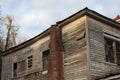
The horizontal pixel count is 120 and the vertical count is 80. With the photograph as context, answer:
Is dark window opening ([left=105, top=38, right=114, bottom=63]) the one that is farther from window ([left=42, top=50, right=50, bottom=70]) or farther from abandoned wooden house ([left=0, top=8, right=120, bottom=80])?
window ([left=42, top=50, right=50, bottom=70])

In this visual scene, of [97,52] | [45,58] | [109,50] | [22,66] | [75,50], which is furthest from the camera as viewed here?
[22,66]

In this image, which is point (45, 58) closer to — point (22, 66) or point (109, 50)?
point (22, 66)

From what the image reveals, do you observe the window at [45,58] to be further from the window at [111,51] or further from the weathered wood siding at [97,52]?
the window at [111,51]

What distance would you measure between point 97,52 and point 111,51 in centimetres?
187

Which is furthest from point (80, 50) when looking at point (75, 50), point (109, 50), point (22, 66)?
point (22, 66)

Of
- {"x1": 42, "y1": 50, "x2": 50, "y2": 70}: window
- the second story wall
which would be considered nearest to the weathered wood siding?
the second story wall

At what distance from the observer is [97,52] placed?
18344 mm

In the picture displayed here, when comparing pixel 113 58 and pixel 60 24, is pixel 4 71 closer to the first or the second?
pixel 60 24

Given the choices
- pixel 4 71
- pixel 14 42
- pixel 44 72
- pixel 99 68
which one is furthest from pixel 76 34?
Result: pixel 14 42

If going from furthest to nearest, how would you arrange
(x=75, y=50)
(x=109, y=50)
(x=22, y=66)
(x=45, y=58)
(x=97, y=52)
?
(x=22, y=66)
(x=45, y=58)
(x=109, y=50)
(x=75, y=50)
(x=97, y=52)

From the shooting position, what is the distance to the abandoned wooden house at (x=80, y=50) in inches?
705

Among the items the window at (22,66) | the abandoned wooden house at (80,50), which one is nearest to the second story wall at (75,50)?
the abandoned wooden house at (80,50)

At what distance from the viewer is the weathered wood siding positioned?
1769cm

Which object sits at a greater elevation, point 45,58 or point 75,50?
point 75,50
